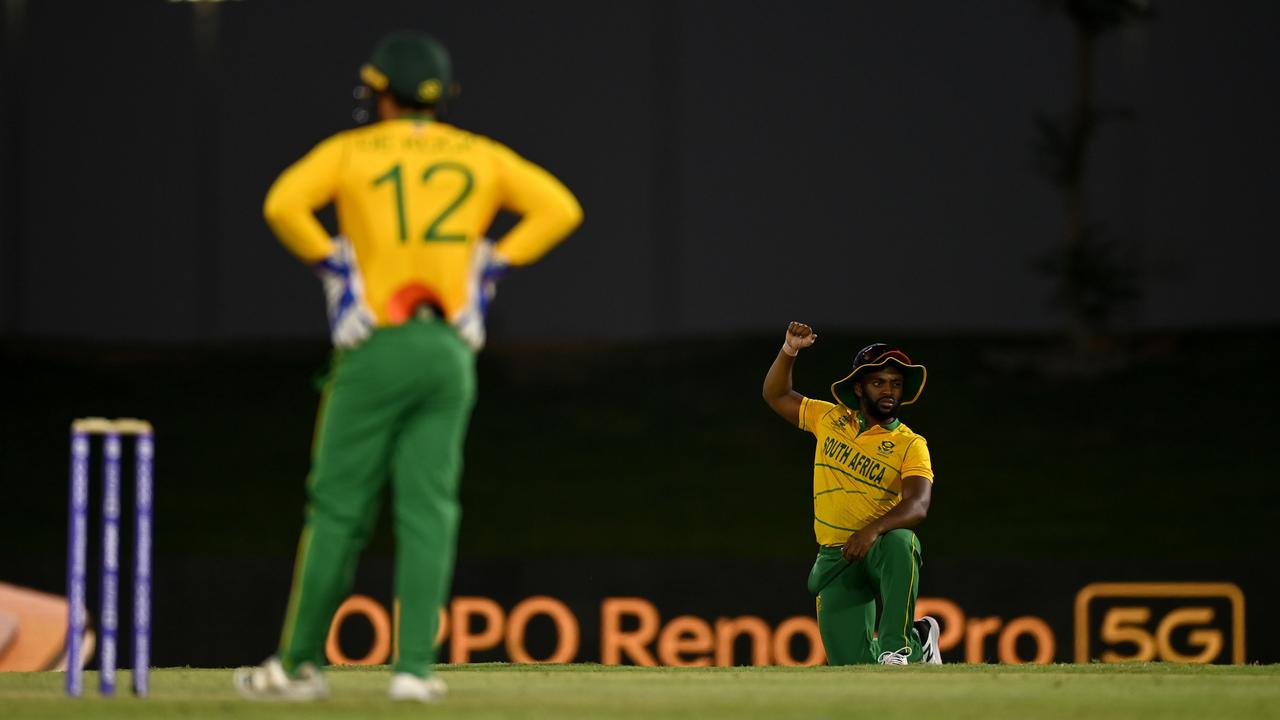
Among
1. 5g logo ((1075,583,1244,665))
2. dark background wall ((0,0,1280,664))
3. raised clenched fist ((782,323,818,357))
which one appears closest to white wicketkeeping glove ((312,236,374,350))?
raised clenched fist ((782,323,818,357))

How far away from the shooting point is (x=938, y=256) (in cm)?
1884

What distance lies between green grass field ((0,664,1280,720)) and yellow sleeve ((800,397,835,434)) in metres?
1.86

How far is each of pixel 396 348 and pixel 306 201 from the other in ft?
1.32

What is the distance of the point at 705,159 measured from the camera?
18.9 metres

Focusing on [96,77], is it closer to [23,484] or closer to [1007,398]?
[23,484]

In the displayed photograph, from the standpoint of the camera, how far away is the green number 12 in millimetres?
4473

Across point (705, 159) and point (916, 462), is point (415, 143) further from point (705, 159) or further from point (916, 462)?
point (705, 159)

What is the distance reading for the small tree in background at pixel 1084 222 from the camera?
17781 millimetres

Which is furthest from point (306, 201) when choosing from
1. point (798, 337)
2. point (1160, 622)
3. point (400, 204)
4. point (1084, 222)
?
point (1084, 222)

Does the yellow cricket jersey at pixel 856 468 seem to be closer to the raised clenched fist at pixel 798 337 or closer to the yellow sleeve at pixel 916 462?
the yellow sleeve at pixel 916 462

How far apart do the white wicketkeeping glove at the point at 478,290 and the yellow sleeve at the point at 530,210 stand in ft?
0.11

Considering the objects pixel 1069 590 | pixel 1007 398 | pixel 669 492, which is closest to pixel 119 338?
pixel 669 492

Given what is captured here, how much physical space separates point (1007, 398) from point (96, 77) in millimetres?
9203

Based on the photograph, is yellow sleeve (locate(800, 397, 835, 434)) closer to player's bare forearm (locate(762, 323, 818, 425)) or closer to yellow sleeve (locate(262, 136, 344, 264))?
player's bare forearm (locate(762, 323, 818, 425))
